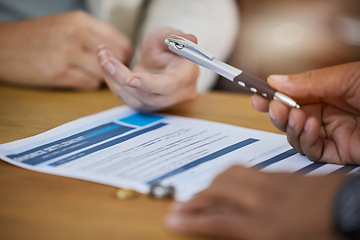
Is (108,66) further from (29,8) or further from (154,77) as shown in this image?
(29,8)

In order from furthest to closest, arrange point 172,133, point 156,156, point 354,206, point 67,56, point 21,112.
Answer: point 67,56 < point 21,112 < point 172,133 < point 156,156 < point 354,206

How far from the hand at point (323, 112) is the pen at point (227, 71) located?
17 millimetres

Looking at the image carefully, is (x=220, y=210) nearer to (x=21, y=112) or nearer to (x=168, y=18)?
(x=21, y=112)

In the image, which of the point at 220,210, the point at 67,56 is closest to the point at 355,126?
the point at 220,210

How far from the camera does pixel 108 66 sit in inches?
27.4

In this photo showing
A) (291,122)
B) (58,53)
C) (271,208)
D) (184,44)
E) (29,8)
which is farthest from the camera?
(29,8)

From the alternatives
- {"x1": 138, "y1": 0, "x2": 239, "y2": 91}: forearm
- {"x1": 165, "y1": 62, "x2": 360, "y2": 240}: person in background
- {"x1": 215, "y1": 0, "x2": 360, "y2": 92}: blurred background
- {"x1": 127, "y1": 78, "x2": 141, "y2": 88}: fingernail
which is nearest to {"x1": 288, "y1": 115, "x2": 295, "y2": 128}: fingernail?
{"x1": 165, "y1": 62, "x2": 360, "y2": 240}: person in background

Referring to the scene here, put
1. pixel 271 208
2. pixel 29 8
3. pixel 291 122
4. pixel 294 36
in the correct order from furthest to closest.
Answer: pixel 294 36, pixel 29 8, pixel 291 122, pixel 271 208

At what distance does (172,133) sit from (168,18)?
413 millimetres

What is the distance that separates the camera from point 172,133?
2.17 feet

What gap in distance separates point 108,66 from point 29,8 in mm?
605

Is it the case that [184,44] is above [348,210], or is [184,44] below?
above

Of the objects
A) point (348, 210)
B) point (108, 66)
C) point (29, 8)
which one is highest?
point (29, 8)

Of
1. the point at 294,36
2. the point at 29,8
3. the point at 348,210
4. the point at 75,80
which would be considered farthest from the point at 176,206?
the point at 294,36
